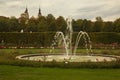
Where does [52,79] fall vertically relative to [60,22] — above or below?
below

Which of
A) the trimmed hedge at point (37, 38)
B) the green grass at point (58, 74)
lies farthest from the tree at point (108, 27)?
the green grass at point (58, 74)

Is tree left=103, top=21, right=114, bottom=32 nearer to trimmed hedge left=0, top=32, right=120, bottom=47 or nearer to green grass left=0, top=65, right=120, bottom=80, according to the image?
trimmed hedge left=0, top=32, right=120, bottom=47

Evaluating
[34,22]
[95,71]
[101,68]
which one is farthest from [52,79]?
[34,22]

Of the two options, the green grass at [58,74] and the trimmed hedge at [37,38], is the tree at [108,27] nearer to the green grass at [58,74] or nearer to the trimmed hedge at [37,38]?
the trimmed hedge at [37,38]

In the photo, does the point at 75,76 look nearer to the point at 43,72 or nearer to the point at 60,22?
the point at 43,72

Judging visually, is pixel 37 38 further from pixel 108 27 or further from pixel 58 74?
pixel 108 27

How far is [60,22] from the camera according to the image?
5781 centimetres

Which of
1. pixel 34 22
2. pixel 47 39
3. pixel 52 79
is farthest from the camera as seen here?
pixel 34 22

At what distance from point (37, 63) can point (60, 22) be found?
44777mm

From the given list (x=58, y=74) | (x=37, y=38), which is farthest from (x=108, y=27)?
(x=58, y=74)

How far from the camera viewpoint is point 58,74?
11016 millimetres

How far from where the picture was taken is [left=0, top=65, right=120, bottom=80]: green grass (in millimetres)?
10336

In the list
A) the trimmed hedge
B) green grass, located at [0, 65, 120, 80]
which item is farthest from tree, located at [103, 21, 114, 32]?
green grass, located at [0, 65, 120, 80]

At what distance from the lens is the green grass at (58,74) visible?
10.3 m
